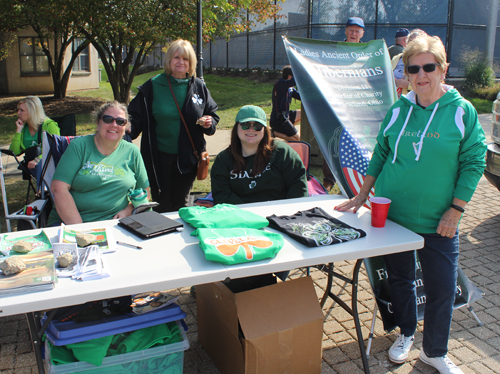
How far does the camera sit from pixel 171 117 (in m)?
3.84

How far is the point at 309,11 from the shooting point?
16.1 m

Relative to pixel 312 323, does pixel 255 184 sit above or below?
above

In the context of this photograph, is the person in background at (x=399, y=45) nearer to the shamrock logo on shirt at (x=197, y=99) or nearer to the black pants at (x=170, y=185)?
the shamrock logo on shirt at (x=197, y=99)

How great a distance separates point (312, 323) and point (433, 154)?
1.13 meters

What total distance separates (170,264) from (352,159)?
1788 mm

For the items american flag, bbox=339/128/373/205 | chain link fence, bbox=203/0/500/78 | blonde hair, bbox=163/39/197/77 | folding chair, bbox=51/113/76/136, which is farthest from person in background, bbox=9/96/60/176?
chain link fence, bbox=203/0/500/78

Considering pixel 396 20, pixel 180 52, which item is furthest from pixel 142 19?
pixel 396 20

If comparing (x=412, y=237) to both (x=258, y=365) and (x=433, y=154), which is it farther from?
(x=258, y=365)

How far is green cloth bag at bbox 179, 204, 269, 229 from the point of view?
8.03ft

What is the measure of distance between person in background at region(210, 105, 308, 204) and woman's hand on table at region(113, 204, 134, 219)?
0.63m

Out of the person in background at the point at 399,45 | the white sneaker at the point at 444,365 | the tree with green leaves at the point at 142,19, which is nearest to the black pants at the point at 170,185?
the white sneaker at the point at 444,365

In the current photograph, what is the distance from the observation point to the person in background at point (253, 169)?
10.7 ft

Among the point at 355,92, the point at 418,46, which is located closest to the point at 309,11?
the point at 355,92

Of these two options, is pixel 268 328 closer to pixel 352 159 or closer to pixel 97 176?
pixel 352 159
